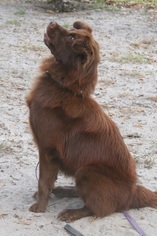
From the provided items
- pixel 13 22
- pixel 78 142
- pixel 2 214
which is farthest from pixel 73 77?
pixel 13 22

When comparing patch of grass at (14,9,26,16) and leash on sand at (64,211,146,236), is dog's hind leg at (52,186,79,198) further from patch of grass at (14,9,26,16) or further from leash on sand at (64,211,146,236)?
patch of grass at (14,9,26,16)

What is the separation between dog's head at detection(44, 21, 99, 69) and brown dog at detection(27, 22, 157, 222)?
0.15 ft

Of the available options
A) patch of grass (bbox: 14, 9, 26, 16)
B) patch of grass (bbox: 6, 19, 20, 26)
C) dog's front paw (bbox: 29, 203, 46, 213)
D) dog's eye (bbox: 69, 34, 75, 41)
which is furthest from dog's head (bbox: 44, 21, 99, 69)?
patch of grass (bbox: 14, 9, 26, 16)

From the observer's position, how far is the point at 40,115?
14.5 feet

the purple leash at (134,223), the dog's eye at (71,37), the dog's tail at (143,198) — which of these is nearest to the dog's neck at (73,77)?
the dog's eye at (71,37)

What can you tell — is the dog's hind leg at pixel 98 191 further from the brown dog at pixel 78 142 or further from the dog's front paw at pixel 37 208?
the dog's front paw at pixel 37 208

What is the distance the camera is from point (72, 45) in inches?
162

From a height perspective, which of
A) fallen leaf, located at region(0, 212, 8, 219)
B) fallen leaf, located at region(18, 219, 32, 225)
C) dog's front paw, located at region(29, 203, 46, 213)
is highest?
dog's front paw, located at region(29, 203, 46, 213)

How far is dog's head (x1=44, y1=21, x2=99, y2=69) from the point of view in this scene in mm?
4102

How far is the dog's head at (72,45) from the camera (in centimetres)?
410

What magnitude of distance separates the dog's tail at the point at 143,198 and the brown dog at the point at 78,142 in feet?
0.40

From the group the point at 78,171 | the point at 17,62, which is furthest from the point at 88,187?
the point at 17,62

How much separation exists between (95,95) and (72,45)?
13.1ft

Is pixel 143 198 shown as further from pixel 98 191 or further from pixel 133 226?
pixel 98 191
